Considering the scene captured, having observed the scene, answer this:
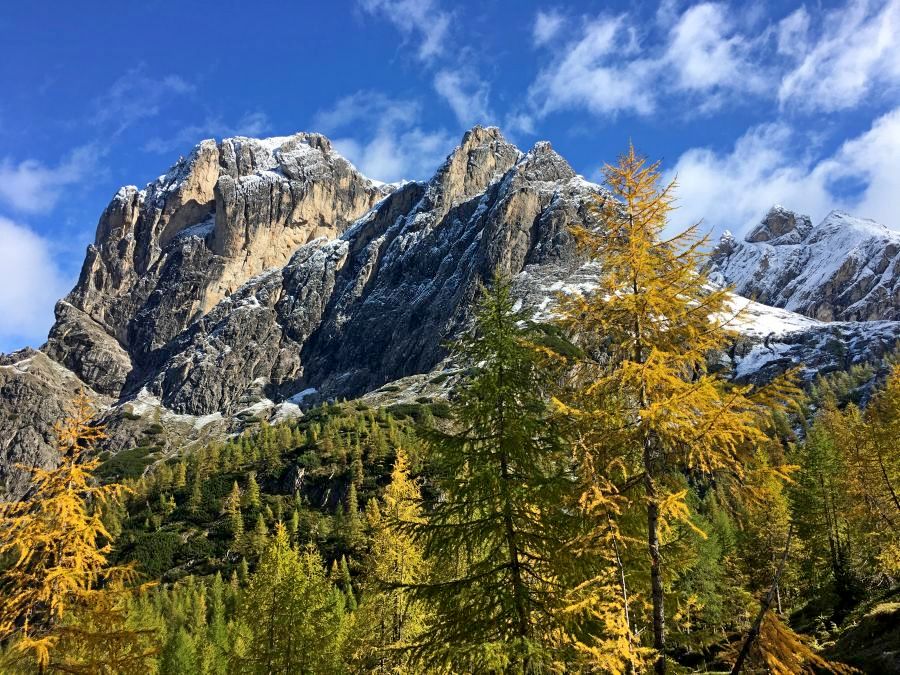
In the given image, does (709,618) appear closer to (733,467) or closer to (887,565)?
(887,565)

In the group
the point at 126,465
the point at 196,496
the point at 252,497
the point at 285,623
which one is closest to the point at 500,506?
the point at 285,623

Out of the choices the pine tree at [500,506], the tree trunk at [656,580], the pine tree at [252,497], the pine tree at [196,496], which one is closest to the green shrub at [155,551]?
the pine tree at [196,496]

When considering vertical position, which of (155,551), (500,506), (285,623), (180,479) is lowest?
(285,623)

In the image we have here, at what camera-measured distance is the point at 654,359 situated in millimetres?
→ 9758

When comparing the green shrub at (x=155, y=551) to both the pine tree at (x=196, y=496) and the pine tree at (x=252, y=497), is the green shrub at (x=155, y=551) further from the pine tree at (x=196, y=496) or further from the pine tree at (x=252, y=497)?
the pine tree at (x=252, y=497)

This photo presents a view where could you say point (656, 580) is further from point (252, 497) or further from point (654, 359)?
point (252, 497)

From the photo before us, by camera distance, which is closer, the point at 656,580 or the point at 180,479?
the point at 656,580

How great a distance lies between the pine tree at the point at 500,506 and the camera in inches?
393

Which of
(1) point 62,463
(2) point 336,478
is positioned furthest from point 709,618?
(2) point 336,478

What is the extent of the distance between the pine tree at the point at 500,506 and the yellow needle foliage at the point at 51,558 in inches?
279

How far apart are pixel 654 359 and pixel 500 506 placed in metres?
4.31

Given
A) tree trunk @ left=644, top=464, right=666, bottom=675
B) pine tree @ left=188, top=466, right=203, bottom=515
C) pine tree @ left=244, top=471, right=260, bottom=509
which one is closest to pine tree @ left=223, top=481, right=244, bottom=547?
pine tree @ left=244, top=471, right=260, bottom=509

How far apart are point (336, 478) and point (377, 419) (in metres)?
38.9

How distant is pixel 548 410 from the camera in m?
11.4
